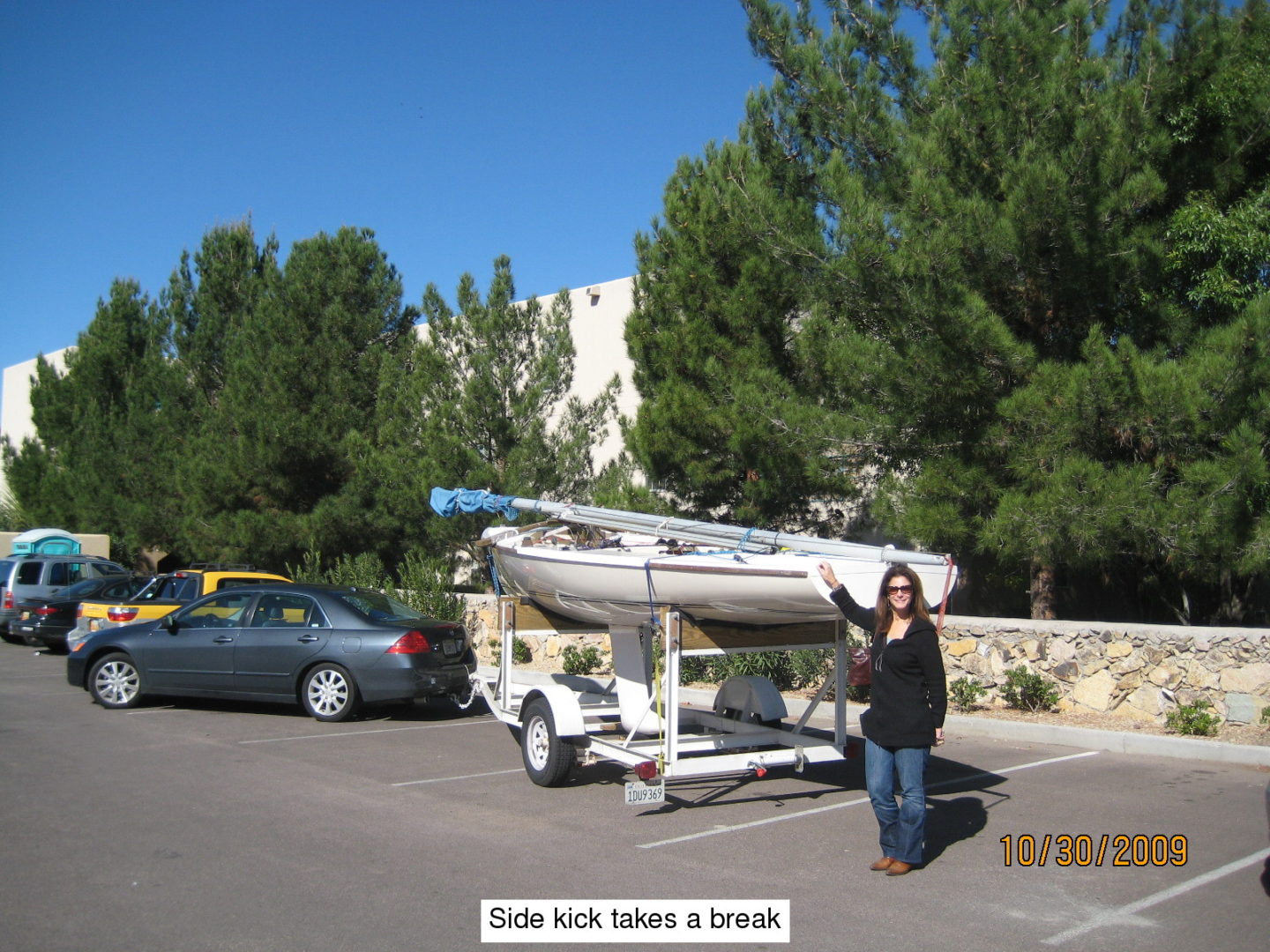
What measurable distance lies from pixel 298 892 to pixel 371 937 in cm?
90

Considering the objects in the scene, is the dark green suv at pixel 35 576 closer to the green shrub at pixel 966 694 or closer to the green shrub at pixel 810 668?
the green shrub at pixel 810 668

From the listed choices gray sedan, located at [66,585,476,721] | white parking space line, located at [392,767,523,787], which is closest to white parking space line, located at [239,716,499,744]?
gray sedan, located at [66,585,476,721]

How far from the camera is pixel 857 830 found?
750 centimetres

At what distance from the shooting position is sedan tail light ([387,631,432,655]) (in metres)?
11.8

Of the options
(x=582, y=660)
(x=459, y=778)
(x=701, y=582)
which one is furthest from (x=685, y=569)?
(x=582, y=660)

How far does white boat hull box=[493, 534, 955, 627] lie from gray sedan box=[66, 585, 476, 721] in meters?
3.13

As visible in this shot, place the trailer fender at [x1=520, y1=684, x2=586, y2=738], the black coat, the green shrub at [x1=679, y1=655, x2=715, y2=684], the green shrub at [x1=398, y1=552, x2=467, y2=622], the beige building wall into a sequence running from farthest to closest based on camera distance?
the beige building wall
the green shrub at [x1=398, y1=552, x2=467, y2=622]
the green shrub at [x1=679, y1=655, x2=715, y2=684]
the trailer fender at [x1=520, y1=684, x2=586, y2=738]
the black coat

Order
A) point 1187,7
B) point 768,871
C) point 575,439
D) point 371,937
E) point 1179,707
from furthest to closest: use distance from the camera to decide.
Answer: point 575,439, point 1187,7, point 1179,707, point 768,871, point 371,937

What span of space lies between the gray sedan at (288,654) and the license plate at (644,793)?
15.7ft

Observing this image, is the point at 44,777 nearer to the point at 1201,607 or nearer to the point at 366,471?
the point at 366,471

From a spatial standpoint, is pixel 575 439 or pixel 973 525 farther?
pixel 575 439

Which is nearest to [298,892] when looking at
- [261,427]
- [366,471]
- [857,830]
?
[857,830]

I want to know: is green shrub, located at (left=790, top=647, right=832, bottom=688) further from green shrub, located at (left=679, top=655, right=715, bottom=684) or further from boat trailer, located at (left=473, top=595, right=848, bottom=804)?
boat trailer, located at (left=473, top=595, right=848, bottom=804)
